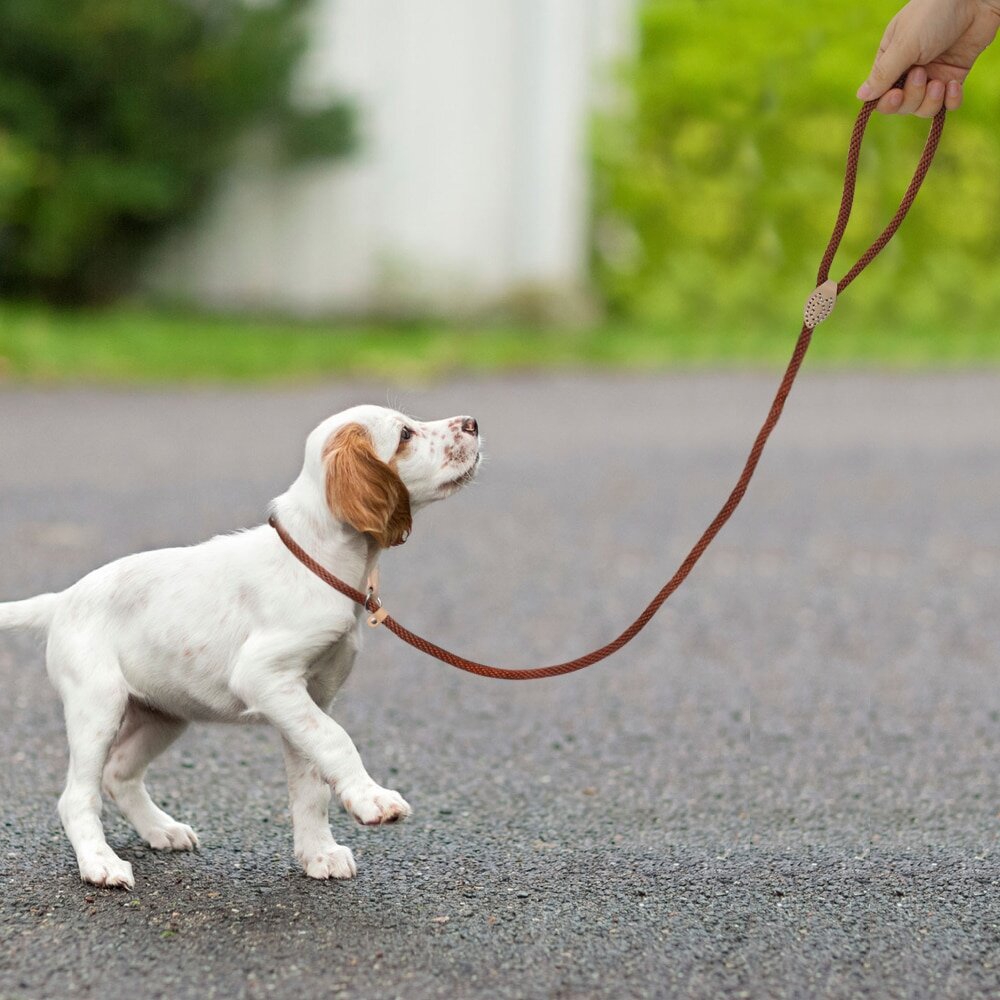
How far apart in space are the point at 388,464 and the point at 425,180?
11.8 meters

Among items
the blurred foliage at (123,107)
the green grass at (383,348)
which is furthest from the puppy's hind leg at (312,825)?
the blurred foliage at (123,107)

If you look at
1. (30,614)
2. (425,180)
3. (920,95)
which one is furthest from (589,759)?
(425,180)

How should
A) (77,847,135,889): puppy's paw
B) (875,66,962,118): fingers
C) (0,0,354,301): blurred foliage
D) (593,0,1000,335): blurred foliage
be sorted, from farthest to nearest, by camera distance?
1. (593,0,1000,335): blurred foliage
2. (0,0,354,301): blurred foliage
3. (875,66,962,118): fingers
4. (77,847,135,889): puppy's paw

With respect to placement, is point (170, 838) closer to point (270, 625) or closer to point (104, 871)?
point (104, 871)

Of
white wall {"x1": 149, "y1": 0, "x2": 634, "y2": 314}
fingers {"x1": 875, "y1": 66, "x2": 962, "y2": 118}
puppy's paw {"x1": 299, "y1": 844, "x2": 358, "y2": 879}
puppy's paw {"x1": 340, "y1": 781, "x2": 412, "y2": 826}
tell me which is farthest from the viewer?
white wall {"x1": 149, "y1": 0, "x2": 634, "y2": 314}

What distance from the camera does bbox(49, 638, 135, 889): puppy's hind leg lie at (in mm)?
2729

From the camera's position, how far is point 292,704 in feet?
8.59

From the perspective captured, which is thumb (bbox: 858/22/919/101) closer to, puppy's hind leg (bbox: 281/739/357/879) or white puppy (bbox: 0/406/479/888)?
white puppy (bbox: 0/406/479/888)

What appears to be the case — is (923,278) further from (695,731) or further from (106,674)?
(106,674)

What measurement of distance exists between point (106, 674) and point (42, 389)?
23.4ft

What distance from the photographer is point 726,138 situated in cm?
1454

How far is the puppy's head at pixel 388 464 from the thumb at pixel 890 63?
105 cm

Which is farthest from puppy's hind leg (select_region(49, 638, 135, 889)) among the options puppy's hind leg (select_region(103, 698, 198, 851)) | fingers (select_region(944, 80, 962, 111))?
fingers (select_region(944, 80, 962, 111))

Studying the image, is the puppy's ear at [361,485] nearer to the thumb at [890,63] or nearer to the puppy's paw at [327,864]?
the puppy's paw at [327,864]
